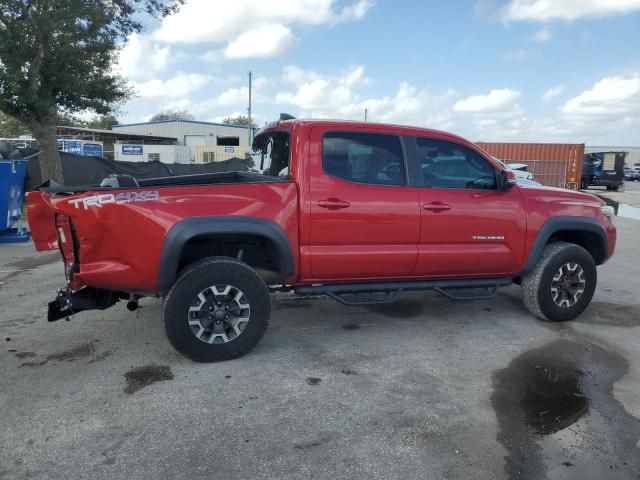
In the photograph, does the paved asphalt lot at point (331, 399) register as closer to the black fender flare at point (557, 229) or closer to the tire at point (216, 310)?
the tire at point (216, 310)

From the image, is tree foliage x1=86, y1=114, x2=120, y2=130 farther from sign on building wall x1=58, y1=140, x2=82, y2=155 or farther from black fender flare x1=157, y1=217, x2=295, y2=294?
black fender flare x1=157, y1=217, x2=295, y2=294

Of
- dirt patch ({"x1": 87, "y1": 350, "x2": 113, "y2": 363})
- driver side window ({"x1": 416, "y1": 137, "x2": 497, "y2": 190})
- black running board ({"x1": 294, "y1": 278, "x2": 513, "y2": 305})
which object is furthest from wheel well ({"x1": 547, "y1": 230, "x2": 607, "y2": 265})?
dirt patch ({"x1": 87, "y1": 350, "x2": 113, "y2": 363})

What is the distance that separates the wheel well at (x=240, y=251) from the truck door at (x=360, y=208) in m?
0.36

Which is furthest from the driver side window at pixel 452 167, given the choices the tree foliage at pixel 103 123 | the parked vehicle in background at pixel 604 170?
the tree foliage at pixel 103 123

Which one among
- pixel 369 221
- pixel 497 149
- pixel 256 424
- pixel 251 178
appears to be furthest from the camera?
pixel 497 149

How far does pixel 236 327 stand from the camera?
4.14 m

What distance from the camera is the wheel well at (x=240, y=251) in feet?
13.6

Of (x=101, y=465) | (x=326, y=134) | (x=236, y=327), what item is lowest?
(x=101, y=465)

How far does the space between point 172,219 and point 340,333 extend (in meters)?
1.95

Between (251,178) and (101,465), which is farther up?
(251,178)

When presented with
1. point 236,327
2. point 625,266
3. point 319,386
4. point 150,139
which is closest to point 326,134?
point 236,327

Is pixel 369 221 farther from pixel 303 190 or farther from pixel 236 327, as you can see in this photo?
pixel 236 327

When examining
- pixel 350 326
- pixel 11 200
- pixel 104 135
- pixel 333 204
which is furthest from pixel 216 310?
pixel 104 135

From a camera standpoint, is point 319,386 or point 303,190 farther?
point 303,190
